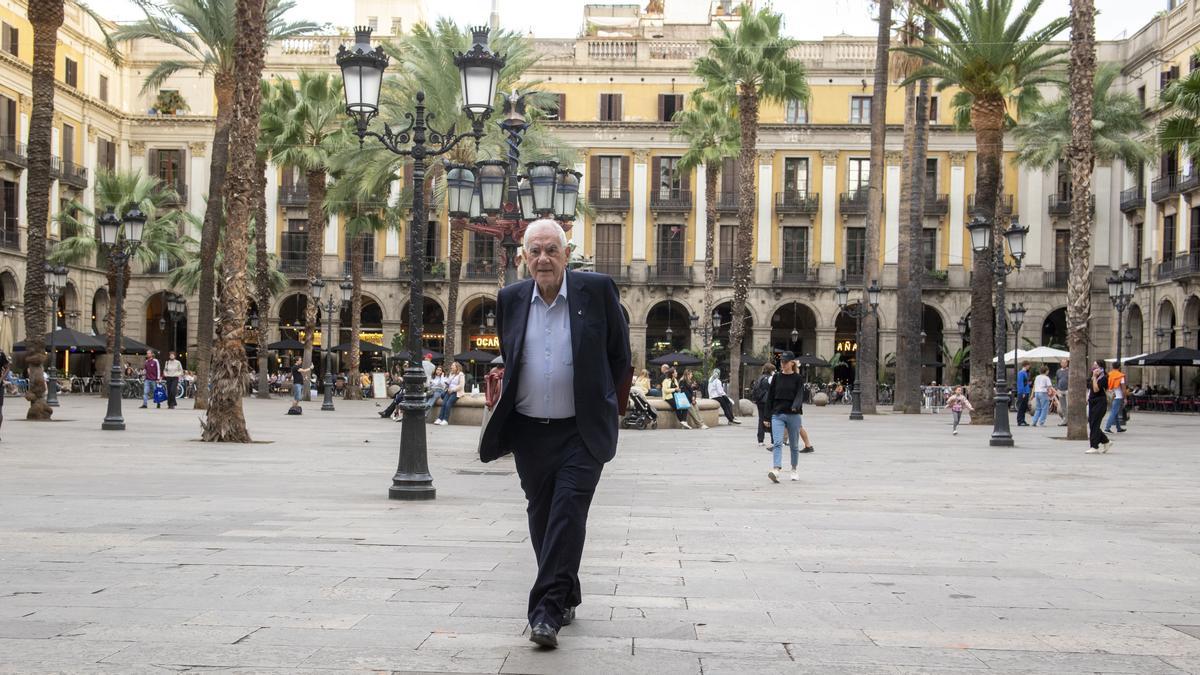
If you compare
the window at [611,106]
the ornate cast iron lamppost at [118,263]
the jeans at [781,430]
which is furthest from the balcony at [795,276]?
the jeans at [781,430]

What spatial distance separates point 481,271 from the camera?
5653 centimetres

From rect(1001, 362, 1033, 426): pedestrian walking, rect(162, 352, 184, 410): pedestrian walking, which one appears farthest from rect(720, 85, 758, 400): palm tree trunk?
rect(162, 352, 184, 410): pedestrian walking

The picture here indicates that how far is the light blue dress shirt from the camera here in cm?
540

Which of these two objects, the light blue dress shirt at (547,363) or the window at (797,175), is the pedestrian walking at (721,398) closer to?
the light blue dress shirt at (547,363)

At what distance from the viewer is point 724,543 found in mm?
8555

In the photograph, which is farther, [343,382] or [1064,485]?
[343,382]

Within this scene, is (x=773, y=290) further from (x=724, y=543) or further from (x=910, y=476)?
(x=724, y=543)

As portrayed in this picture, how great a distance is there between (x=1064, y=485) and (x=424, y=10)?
59.0m

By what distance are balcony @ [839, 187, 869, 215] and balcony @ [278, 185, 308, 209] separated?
78.9 feet

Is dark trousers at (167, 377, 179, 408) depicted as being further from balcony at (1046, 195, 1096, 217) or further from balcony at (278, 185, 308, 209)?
balcony at (1046, 195, 1096, 217)

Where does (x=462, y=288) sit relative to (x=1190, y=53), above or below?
below

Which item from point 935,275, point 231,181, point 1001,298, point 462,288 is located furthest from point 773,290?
point 231,181

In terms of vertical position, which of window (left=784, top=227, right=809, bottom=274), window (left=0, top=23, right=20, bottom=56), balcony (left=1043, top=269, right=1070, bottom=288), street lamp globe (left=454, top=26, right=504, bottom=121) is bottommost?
street lamp globe (left=454, top=26, right=504, bottom=121)

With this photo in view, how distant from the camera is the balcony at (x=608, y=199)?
2221 inches
